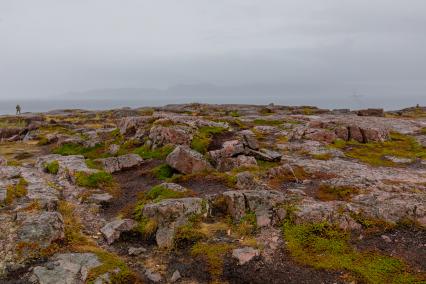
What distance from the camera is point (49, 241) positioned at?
75.7 feet

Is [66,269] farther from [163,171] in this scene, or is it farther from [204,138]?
[204,138]

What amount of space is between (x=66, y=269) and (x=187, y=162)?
17727mm

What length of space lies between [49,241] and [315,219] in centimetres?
1571

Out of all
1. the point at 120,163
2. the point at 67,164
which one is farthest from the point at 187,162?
the point at 67,164

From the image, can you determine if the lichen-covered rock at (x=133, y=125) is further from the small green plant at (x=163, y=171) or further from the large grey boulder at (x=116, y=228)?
the large grey boulder at (x=116, y=228)

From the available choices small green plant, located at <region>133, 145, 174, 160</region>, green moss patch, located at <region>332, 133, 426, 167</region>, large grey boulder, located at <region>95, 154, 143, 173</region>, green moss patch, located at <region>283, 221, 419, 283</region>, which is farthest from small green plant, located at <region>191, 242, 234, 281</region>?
green moss patch, located at <region>332, 133, 426, 167</region>

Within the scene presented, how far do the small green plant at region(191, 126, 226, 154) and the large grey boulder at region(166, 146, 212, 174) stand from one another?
5.86 meters

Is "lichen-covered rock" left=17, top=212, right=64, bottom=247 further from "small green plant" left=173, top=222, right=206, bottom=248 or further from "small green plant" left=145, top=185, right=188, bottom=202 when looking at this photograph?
"small green plant" left=145, top=185, right=188, bottom=202

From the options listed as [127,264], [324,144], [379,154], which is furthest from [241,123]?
[127,264]

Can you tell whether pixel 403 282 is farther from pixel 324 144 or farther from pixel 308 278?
pixel 324 144

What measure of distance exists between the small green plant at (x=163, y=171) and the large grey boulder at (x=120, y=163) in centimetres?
366

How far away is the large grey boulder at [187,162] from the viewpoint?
121 feet

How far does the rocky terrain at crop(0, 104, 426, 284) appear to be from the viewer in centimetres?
2123

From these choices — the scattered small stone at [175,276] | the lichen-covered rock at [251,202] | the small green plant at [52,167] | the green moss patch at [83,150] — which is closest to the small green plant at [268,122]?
the green moss patch at [83,150]
